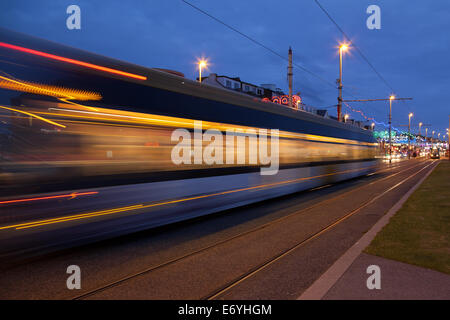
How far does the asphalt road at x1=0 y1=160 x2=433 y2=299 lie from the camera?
4047mm

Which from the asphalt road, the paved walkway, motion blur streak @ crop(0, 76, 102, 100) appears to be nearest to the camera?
the paved walkway

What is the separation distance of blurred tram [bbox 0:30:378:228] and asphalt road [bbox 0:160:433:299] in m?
1.06

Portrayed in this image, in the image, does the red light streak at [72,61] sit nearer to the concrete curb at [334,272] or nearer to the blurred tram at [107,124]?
the blurred tram at [107,124]

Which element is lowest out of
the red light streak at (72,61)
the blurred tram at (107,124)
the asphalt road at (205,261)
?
the asphalt road at (205,261)

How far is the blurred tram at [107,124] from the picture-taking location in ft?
15.0

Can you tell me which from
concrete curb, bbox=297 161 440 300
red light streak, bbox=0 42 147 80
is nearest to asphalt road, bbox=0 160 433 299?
concrete curb, bbox=297 161 440 300

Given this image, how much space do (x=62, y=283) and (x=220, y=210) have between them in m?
5.15

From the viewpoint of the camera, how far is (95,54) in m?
5.79

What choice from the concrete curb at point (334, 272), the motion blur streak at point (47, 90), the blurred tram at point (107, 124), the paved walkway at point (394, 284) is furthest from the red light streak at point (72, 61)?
the paved walkway at point (394, 284)

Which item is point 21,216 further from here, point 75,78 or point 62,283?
point 75,78

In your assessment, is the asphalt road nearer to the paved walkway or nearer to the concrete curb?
the concrete curb

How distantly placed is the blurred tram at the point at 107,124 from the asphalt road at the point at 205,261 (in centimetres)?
106

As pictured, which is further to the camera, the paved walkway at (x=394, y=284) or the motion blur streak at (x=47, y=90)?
the motion blur streak at (x=47, y=90)
